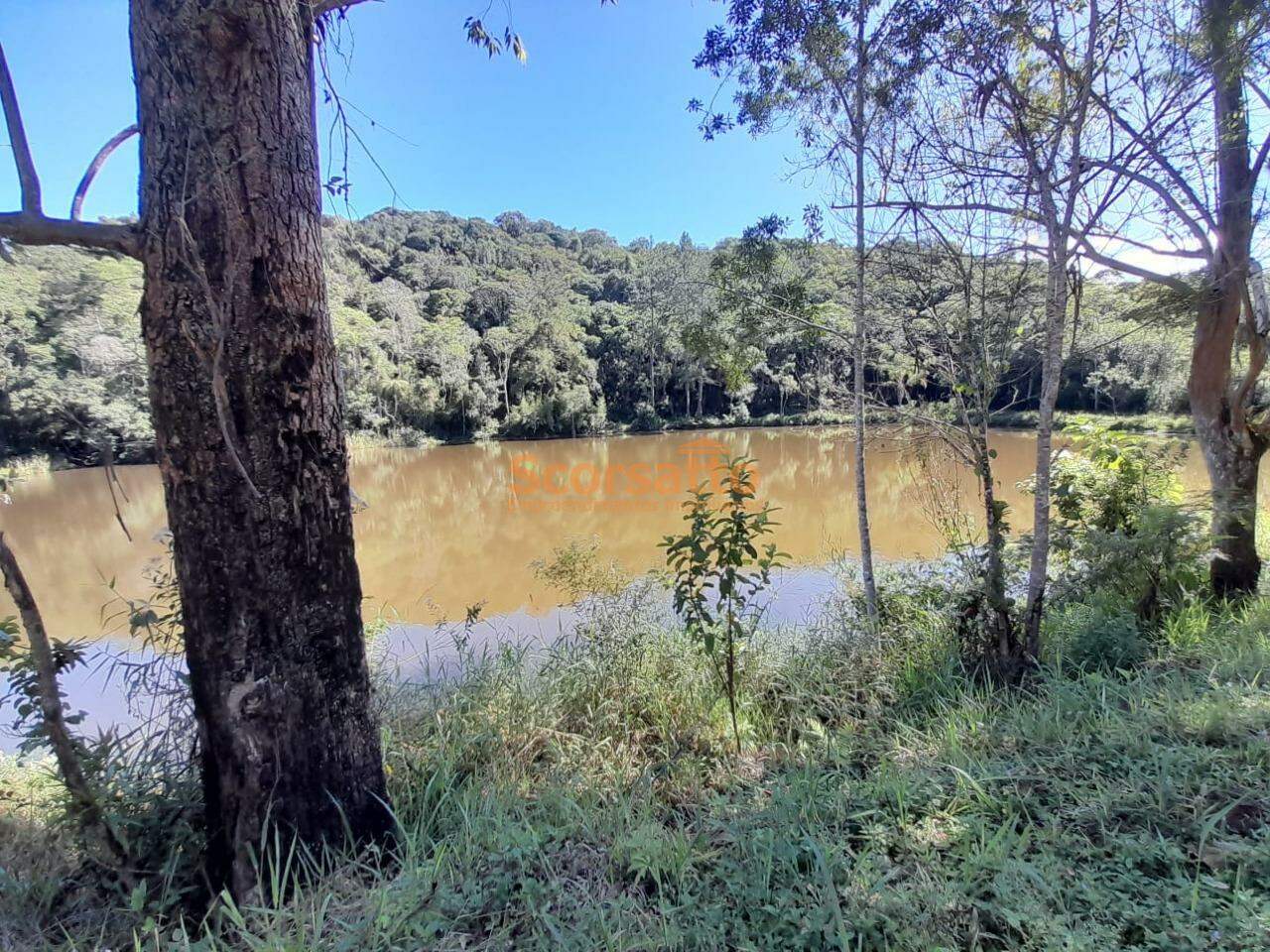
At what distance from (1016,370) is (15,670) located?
445 cm

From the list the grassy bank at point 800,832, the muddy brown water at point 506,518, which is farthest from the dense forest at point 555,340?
the grassy bank at point 800,832

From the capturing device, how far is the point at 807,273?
3613mm

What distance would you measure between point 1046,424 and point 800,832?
1.95m

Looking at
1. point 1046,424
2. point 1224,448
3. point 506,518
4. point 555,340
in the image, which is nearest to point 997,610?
point 1046,424

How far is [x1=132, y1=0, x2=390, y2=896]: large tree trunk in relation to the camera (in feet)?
3.59

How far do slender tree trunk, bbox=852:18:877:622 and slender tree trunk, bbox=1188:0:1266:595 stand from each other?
1.52 metres

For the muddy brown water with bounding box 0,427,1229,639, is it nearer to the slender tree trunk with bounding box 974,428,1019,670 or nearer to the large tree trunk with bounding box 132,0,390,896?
the large tree trunk with bounding box 132,0,390,896

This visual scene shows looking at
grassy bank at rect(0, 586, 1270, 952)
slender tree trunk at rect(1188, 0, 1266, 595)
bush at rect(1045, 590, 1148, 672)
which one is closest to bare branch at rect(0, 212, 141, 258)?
grassy bank at rect(0, 586, 1270, 952)

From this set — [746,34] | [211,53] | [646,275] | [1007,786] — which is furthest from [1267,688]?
[646,275]

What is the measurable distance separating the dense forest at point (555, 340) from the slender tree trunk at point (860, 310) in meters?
0.11

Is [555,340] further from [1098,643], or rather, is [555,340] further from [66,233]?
[66,233]

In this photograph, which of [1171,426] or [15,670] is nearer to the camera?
[15,670]

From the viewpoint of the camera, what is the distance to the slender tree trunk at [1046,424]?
2.11 metres

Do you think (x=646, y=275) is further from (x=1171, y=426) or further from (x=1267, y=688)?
(x=1267, y=688)
